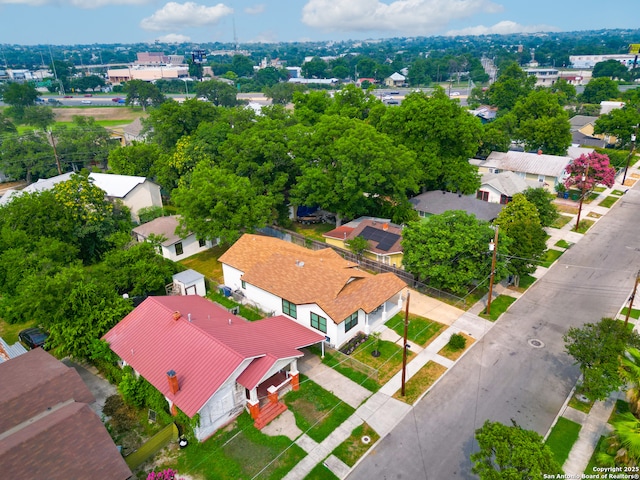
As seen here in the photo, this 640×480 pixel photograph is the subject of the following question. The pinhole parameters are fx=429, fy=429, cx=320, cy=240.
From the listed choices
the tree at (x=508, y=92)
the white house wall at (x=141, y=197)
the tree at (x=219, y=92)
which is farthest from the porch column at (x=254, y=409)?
the tree at (x=219, y=92)

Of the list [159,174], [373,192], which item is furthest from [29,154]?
[373,192]

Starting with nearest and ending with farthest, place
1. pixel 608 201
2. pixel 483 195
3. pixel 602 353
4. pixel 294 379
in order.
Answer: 1. pixel 602 353
2. pixel 294 379
3. pixel 483 195
4. pixel 608 201

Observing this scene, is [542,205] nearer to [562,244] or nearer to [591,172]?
[562,244]

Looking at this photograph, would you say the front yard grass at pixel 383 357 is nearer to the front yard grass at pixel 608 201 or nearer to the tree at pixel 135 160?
the tree at pixel 135 160

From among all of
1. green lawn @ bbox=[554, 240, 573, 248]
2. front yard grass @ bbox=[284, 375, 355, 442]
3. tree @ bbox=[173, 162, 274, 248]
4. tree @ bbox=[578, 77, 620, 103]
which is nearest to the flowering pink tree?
green lawn @ bbox=[554, 240, 573, 248]

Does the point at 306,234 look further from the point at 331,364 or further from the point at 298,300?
the point at 331,364

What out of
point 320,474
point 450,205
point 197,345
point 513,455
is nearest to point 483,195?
point 450,205
